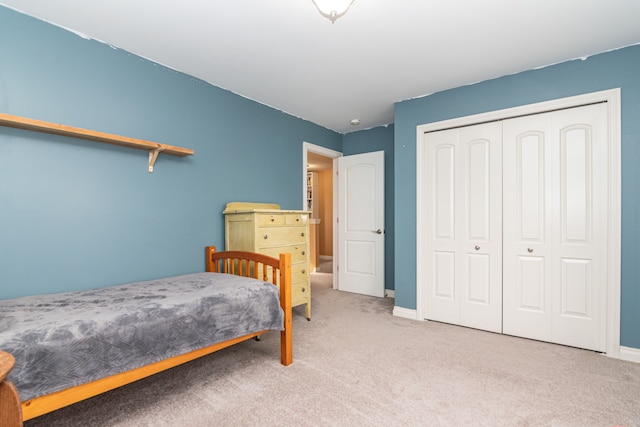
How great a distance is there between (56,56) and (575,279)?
4315 mm

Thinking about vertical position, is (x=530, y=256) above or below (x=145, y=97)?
below

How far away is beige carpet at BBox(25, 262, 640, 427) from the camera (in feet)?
5.55

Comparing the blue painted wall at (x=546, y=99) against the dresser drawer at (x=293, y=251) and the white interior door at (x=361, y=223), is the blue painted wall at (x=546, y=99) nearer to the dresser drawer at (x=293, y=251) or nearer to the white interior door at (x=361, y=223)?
the white interior door at (x=361, y=223)

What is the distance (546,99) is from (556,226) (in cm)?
111

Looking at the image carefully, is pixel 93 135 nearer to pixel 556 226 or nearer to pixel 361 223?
pixel 361 223

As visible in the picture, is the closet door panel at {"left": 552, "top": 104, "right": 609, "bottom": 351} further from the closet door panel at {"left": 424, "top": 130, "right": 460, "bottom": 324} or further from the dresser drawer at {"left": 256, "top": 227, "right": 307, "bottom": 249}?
the dresser drawer at {"left": 256, "top": 227, "right": 307, "bottom": 249}

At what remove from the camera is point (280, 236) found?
3.16 meters

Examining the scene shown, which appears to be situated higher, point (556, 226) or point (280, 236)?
point (556, 226)

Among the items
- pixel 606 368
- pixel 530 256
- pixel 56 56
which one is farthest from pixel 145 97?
pixel 606 368

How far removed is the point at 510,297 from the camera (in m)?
2.94

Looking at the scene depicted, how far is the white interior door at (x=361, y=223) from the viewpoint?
450 centimetres

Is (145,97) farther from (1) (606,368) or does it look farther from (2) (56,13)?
(1) (606,368)

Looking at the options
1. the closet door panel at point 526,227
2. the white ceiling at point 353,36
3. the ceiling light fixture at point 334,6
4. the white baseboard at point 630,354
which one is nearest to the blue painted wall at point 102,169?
the white ceiling at point 353,36

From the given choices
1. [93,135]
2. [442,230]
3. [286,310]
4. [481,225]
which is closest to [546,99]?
[481,225]
